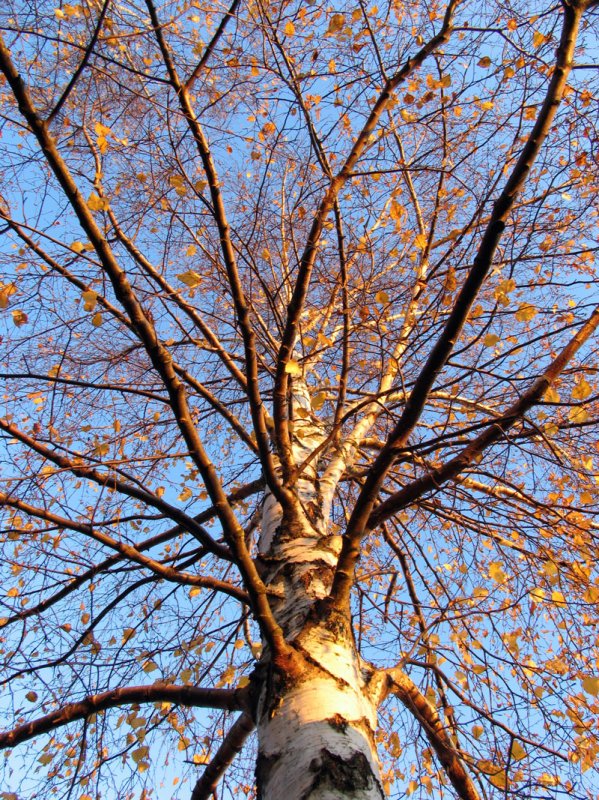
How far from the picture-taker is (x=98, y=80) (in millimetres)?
2453

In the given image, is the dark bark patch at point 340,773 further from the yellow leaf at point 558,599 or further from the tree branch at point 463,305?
the yellow leaf at point 558,599

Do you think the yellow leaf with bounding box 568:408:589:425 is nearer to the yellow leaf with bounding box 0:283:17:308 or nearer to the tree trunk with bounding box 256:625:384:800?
the tree trunk with bounding box 256:625:384:800

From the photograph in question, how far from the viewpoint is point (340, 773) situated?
50.0 inches

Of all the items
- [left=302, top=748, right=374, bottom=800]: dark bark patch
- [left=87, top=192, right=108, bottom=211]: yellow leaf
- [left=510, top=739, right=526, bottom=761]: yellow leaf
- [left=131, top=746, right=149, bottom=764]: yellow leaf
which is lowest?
[left=510, top=739, right=526, bottom=761]: yellow leaf

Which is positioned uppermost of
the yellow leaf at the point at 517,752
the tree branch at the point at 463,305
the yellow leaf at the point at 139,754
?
the tree branch at the point at 463,305

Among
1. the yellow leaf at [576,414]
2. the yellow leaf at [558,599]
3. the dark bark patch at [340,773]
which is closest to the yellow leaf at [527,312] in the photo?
the yellow leaf at [576,414]

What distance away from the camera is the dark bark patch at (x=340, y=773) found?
1.24 meters

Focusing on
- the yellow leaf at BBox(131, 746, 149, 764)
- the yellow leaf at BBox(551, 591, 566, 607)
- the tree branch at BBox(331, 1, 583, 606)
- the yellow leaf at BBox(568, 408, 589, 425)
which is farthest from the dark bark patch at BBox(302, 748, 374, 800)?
the yellow leaf at BBox(131, 746, 149, 764)

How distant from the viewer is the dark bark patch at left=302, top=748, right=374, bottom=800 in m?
1.24

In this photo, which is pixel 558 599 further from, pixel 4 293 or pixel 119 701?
pixel 4 293

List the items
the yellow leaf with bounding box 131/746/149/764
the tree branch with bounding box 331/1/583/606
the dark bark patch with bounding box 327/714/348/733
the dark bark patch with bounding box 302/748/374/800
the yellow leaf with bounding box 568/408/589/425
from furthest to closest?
the yellow leaf with bounding box 131/746/149/764, the yellow leaf with bounding box 568/408/589/425, the tree branch with bounding box 331/1/583/606, the dark bark patch with bounding box 327/714/348/733, the dark bark patch with bounding box 302/748/374/800

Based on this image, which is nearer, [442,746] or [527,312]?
[527,312]

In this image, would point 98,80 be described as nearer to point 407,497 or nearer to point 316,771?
point 407,497

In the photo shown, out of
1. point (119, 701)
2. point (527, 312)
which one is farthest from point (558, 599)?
point (119, 701)
